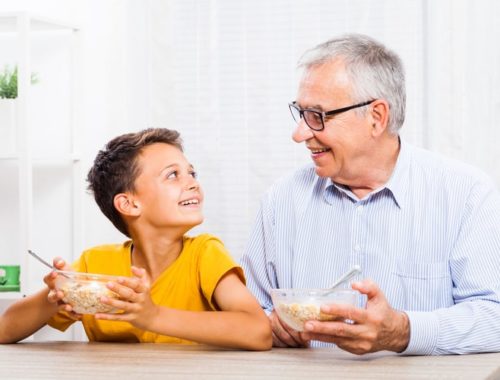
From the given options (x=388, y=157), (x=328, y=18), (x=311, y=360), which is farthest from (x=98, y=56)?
(x=311, y=360)

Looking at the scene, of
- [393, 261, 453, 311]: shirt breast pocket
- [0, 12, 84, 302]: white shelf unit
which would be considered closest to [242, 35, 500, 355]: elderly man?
[393, 261, 453, 311]: shirt breast pocket

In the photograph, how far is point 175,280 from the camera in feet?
6.55

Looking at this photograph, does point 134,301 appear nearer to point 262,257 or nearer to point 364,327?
point 364,327

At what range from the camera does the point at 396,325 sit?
166 centimetres

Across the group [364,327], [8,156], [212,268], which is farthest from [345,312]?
[8,156]

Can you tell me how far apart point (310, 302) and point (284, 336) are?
293 millimetres

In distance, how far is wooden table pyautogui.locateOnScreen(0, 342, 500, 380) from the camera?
1.51m

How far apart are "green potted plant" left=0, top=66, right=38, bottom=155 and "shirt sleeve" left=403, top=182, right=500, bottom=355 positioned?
5.49ft

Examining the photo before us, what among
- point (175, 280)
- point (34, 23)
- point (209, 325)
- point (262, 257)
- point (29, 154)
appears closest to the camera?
point (209, 325)

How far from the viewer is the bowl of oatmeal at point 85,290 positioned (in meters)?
1.66

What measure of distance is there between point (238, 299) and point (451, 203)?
53 centimetres

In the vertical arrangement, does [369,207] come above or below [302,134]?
below

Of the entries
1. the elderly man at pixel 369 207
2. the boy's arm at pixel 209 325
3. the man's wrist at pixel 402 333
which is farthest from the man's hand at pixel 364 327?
the elderly man at pixel 369 207

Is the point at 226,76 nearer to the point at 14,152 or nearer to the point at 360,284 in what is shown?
the point at 14,152
